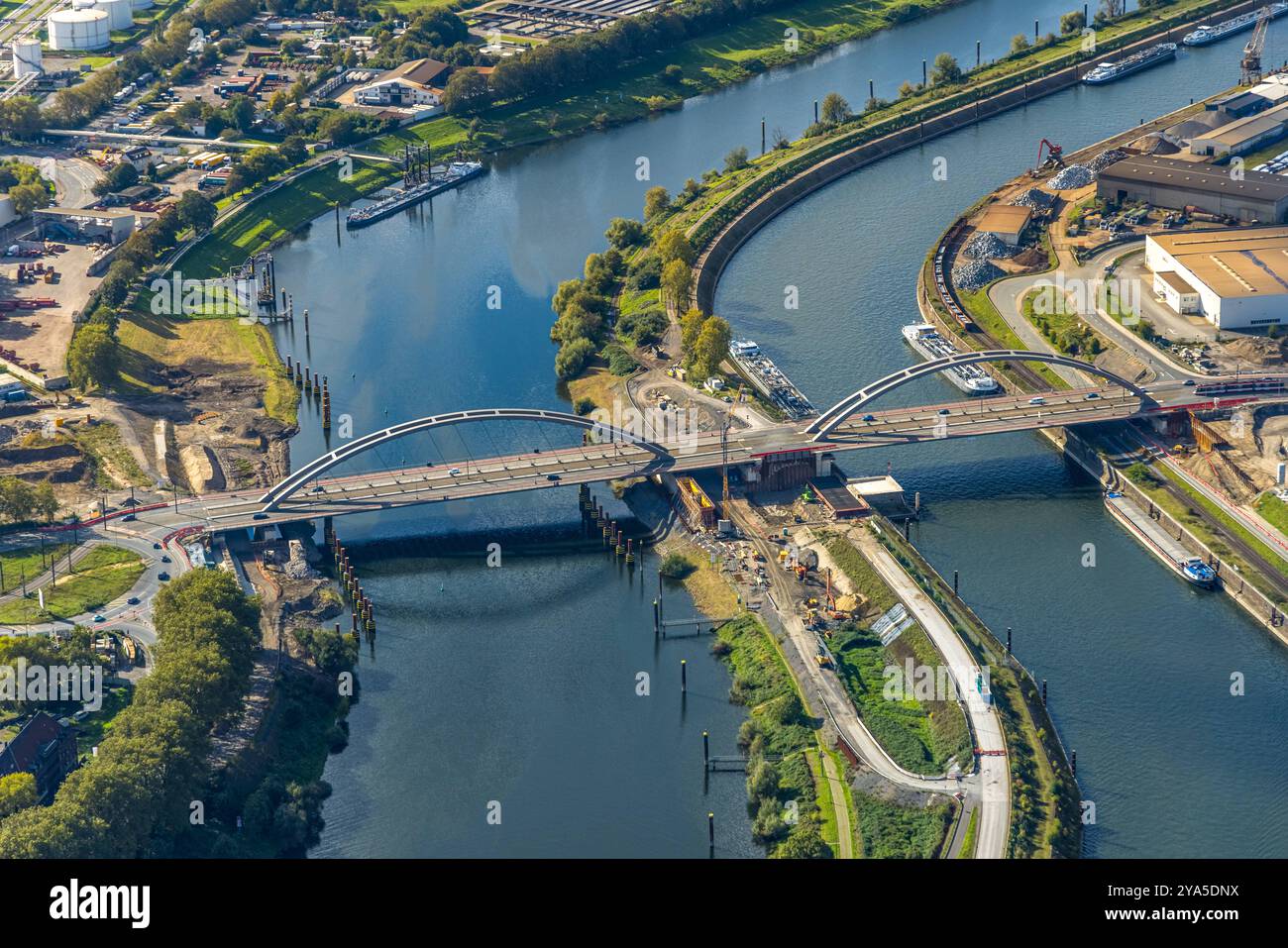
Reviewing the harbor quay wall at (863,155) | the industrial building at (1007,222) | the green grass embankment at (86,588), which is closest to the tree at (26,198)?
the harbor quay wall at (863,155)

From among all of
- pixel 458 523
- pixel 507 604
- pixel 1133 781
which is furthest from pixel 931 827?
pixel 458 523

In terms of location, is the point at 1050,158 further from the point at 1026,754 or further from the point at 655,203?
the point at 1026,754

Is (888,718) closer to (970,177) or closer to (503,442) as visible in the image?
(503,442)

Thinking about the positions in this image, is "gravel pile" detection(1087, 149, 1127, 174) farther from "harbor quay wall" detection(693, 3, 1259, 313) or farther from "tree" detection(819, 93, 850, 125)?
"tree" detection(819, 93, 850, 125)

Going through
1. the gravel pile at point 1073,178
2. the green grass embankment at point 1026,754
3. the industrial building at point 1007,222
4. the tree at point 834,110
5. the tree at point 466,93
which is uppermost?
the tree at point 466,93

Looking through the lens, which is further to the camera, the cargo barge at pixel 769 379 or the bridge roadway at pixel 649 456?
the cargo barge at pixel 769 379

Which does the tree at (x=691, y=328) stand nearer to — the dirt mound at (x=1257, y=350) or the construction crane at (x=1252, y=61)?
the dirt mound at (x=1257, y=350)
